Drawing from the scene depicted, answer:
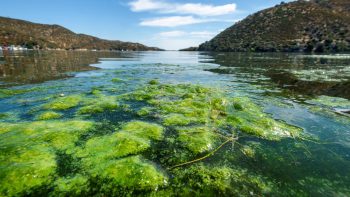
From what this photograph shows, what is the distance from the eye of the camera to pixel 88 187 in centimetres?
519

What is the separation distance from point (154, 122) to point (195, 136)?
202 cm

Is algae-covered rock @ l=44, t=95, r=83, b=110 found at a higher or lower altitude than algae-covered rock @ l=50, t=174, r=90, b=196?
higher

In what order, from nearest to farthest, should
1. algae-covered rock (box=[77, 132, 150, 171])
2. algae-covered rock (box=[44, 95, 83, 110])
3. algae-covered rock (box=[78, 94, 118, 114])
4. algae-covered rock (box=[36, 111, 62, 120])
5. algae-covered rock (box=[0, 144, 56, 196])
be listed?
algae-covered rock (box=[0, 144, 56, 196])
algae-covered rock (box=[77, 132, 150, 171])
algae-covered rock (box=[36, 111, 62, 120])
algae-covered rock (box=[78, 94, 118, 114])
algae-covered rock (box=[44, 95, 83, 110])

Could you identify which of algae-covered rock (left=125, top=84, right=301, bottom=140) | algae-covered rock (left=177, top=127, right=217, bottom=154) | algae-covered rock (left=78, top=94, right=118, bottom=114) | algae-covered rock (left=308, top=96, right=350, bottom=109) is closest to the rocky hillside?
algae-covered rock (left=308, top=96, right=350, bottom=109)

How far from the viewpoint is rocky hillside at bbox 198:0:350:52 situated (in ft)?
352

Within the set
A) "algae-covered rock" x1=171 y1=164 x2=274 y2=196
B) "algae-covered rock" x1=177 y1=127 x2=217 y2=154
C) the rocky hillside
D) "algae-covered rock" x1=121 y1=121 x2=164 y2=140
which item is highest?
the rocky hillside

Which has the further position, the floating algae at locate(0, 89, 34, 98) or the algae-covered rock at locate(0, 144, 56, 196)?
the floating algae at locate(0, 89, 34, 98)

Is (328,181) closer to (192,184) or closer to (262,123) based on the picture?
(192,184)

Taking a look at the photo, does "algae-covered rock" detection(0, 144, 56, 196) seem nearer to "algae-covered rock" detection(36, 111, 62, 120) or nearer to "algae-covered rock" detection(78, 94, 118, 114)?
"algae-covered rock" detection(36, 111, 62, 120)

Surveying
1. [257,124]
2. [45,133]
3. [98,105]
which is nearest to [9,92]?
[98,105]

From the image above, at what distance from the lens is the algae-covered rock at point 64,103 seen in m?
11.0

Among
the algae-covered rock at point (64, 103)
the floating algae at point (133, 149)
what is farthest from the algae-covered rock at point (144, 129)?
the algae-covered rock at point (64, 103)

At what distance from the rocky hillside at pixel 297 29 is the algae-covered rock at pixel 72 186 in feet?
373

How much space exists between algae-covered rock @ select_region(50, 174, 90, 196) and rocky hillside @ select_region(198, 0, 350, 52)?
113574 mm
